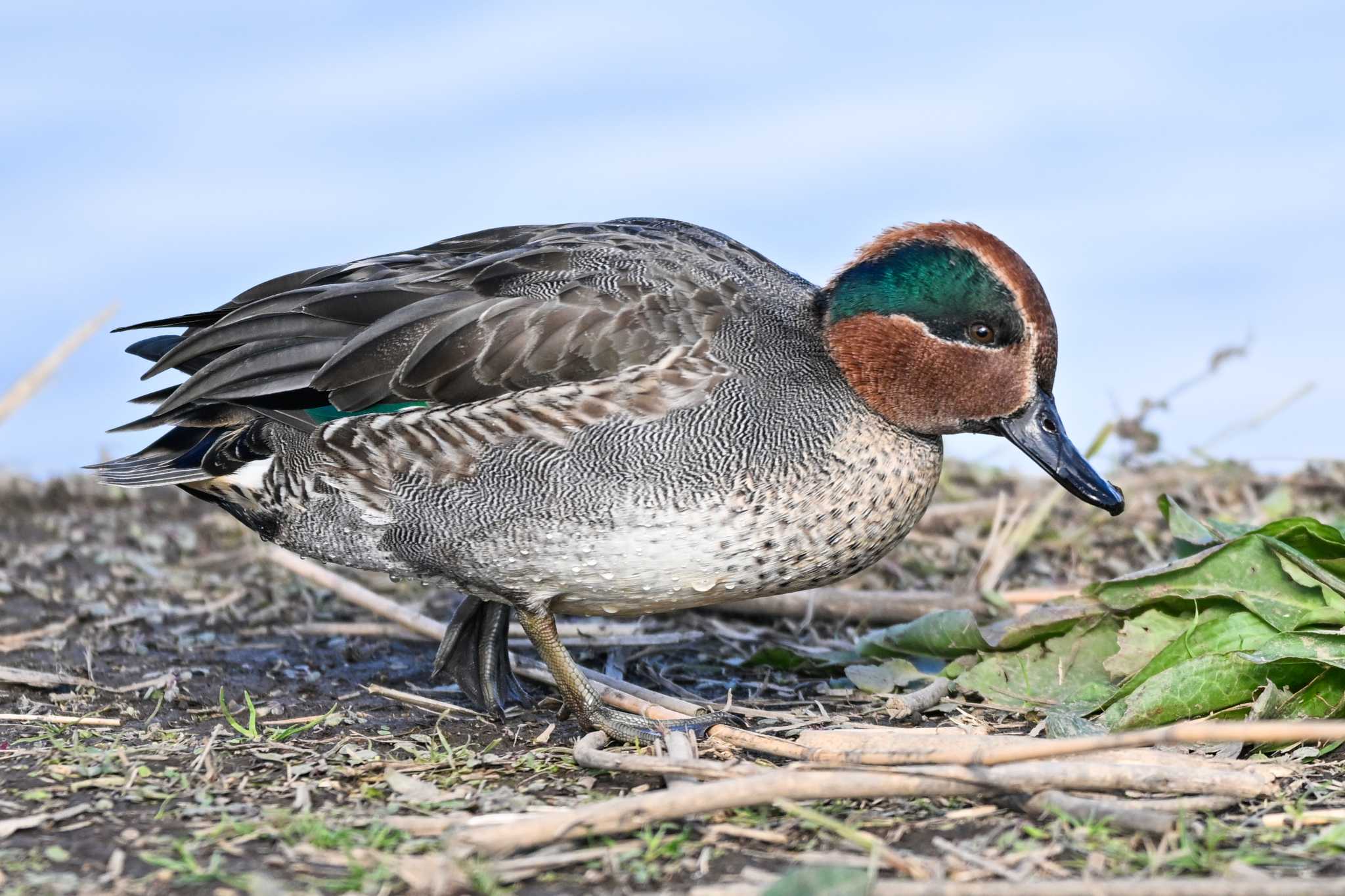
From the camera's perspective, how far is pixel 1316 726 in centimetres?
294

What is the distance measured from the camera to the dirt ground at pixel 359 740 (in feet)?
9.73

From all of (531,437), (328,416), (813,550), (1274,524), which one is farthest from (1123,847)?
(328,416)

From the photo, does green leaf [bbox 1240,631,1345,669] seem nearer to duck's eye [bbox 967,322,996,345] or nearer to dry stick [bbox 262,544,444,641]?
duck's eye [bbox 967,322,996,345]

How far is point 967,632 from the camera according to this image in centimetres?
459

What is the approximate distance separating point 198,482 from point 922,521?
11.3 ft

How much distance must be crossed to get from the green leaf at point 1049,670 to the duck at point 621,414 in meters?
0.46

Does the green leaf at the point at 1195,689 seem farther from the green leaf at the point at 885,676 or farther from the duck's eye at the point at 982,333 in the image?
the duck's eye at the point at 982,333

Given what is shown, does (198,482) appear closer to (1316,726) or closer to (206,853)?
(206,853)

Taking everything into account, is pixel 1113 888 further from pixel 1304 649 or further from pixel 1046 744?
pixel 1304 649

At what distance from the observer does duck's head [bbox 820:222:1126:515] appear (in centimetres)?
415

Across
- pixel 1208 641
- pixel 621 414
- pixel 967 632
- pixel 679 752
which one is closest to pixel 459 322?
pixel 621 414

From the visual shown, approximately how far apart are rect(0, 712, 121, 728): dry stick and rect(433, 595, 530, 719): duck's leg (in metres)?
1.07

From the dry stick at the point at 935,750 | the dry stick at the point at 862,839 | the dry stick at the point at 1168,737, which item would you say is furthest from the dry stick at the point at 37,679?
the dry stick at the point at 1168,737

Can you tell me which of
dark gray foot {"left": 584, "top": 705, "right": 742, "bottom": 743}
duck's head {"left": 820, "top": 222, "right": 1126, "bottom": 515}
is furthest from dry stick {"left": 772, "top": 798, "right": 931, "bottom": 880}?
duck's head {"left": 820, "top": 222, "right": 1126, "bottom": 515}
